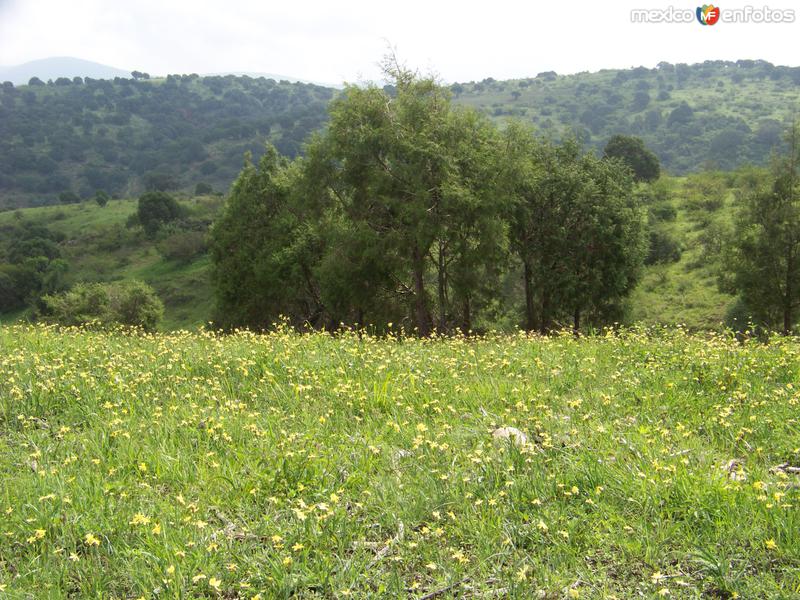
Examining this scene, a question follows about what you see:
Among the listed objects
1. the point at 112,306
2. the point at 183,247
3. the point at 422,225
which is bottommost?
the point at 112,306

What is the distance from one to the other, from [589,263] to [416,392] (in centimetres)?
2451

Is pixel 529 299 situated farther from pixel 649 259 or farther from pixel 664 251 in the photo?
pixel 664 251

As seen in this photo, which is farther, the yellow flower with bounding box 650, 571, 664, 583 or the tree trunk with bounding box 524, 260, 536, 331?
the tree trunk with bounding box 524, 260, 536, 331

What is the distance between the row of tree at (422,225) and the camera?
23.1 m

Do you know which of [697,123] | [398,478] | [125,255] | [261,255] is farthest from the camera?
[697,123]

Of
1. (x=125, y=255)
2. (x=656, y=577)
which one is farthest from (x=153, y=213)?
(x=656, y=577)

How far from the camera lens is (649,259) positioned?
54406mm

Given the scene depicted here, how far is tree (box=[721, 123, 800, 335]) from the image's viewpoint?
3019 centimetres

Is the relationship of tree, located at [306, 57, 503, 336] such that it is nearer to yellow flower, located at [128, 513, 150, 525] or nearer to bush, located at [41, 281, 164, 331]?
yellow flower, located at [128, 513, 150, 525]

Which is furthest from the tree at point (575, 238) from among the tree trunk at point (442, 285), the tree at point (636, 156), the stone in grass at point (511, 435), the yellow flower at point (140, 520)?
the tree at point (636, 156)

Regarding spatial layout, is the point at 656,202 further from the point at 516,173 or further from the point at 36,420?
the point at 36,420

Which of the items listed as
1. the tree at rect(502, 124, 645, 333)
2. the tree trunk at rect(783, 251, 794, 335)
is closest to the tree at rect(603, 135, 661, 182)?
the tree trunk at rect(783, 251, 794, 335)

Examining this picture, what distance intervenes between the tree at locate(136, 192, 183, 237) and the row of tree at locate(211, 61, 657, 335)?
220 feet

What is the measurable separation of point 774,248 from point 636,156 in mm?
43126
